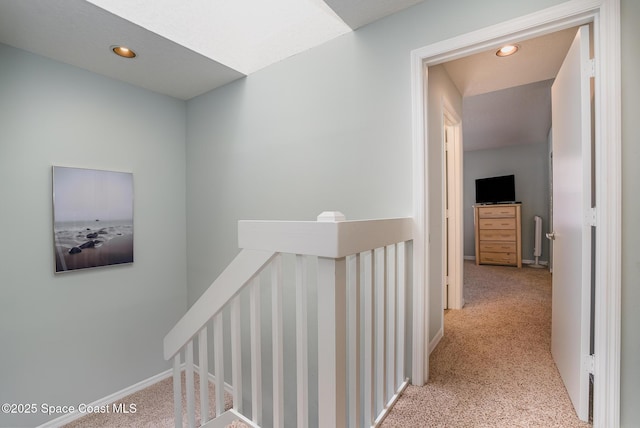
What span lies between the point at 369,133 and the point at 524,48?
1.31m

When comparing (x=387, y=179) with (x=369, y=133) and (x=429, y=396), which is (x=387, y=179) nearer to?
(x=369, y=133)

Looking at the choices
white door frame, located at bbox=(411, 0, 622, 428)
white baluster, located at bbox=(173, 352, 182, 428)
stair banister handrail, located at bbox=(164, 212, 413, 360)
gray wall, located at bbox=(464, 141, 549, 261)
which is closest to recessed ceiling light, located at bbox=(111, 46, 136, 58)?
stair banister handrail, located at bbox=(164, 212, 413, 360)

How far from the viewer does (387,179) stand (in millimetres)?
1798

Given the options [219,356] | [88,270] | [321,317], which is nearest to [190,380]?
[219,356]

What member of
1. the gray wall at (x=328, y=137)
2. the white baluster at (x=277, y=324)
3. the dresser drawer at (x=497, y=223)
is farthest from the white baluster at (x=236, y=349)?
the dresser drawer at (x=497, y=223)

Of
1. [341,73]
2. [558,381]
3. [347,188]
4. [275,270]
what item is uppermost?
[341,73]

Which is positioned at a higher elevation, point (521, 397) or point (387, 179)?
point (387, 179)

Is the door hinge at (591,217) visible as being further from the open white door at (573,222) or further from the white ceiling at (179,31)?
the white ceiling at (179,31)

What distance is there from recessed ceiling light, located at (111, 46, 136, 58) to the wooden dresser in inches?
230

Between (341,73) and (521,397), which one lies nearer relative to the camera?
(521,397)

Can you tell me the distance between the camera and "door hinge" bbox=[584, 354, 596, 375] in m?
1.30

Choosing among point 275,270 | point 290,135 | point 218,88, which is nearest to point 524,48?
point 290,135

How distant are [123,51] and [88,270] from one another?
1.76 metres

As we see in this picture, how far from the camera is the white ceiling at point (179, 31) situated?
1711 mm
